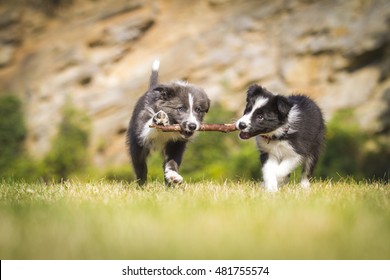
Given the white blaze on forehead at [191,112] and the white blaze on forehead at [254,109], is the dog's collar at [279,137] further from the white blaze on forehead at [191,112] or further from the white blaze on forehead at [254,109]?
the white blaze on forehead at [191,112]

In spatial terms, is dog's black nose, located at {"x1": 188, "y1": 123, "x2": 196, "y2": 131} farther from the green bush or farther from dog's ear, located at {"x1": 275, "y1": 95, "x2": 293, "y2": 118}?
the green bush

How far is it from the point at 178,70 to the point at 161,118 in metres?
9.95

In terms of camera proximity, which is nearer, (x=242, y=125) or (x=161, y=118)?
(x=242, y=125)

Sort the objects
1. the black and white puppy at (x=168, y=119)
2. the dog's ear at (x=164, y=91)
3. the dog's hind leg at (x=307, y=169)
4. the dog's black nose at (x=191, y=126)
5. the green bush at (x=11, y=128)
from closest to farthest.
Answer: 1. the dog's black nose at (x=191, y=126)
2. the black and white puppy at (x=168, y=119)
3. the dog's ear at (x=164, y=91)
4. the dog's hind leg at (x=307, y=169)
5. the green bush at (x=11, y=128)

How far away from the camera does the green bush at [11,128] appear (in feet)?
52.3

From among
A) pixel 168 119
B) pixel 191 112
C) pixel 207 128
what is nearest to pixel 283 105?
pixel 207 128

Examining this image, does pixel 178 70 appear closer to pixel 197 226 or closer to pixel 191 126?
pixel 191 126

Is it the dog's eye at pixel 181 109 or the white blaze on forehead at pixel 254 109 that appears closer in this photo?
the white blaze on forehead at pixel 254 109

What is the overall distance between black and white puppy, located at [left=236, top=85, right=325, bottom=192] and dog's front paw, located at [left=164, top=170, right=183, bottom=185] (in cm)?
80

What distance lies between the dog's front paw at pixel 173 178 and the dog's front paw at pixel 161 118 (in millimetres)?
532

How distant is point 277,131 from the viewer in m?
5.78

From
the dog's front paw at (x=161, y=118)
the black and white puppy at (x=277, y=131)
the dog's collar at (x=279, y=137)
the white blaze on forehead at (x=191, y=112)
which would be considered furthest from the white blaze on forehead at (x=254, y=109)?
the dog's front paw at (x=161, y=118)
